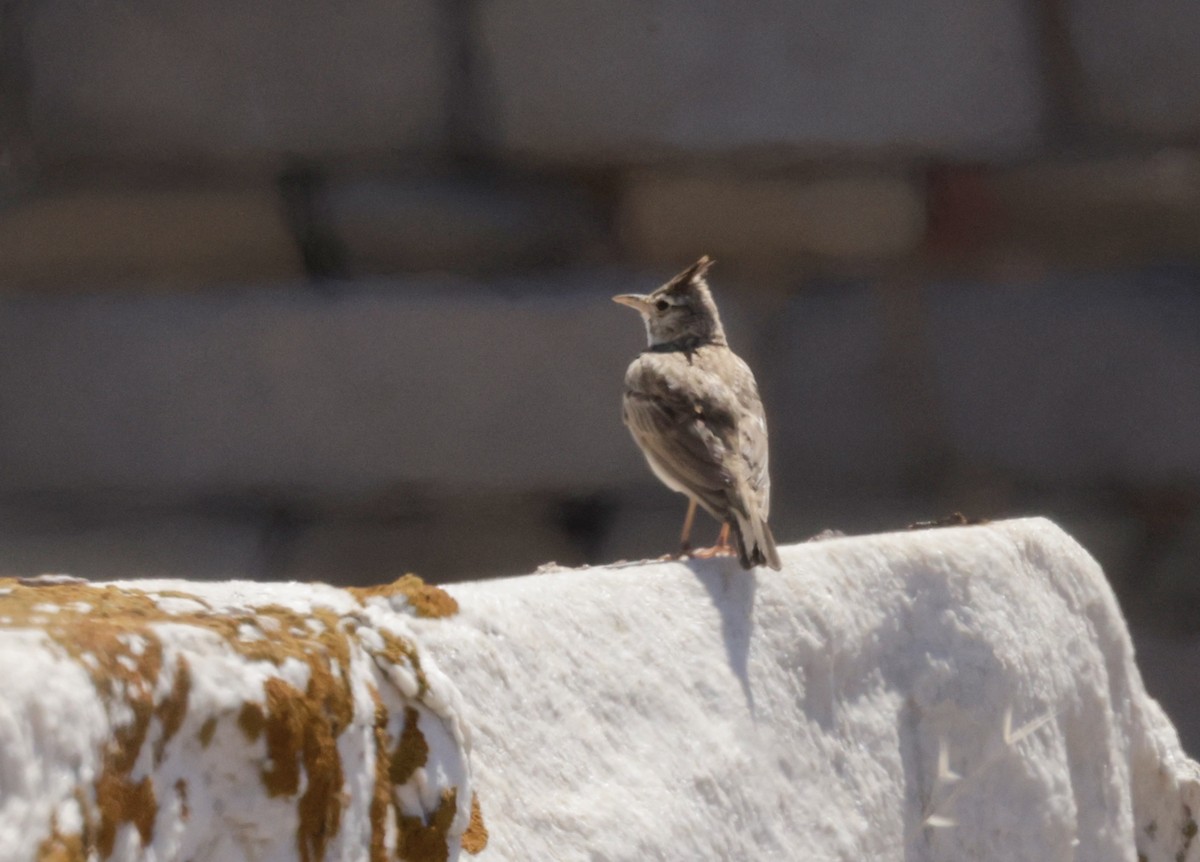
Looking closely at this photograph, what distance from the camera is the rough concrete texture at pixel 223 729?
3.38 ft

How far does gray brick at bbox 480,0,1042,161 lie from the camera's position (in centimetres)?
400

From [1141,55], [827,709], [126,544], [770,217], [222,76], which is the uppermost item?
[1141,55]

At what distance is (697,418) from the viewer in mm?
3188

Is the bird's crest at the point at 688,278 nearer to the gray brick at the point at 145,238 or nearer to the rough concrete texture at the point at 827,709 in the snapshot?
the gray brick at the point at 145,238

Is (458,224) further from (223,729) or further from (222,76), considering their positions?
(223,729)

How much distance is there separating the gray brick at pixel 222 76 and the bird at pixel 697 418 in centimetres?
88

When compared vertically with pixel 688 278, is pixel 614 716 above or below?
below

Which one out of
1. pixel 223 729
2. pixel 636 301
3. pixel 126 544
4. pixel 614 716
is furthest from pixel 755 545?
pixel 126 544

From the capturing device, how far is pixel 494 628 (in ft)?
5.38

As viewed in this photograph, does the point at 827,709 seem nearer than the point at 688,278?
Yes

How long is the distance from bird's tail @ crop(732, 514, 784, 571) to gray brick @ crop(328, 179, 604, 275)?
1718 millimetres

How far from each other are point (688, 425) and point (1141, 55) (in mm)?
1892

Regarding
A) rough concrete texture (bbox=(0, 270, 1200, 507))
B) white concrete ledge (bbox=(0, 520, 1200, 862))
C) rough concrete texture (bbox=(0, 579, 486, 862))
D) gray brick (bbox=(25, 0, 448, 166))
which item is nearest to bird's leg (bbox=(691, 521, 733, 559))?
white concrete ledge (bbox=(0, 520, 1200, 862))

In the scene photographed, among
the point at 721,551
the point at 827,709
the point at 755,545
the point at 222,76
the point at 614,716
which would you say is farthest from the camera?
the point at 222,76
